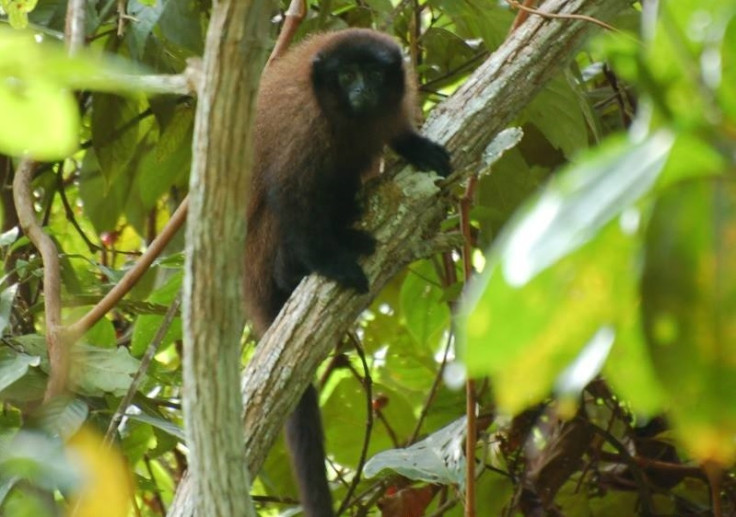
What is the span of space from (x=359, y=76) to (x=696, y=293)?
9.72 ft

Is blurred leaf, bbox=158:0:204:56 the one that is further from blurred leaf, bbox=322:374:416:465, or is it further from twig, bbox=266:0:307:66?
blurred leaf, bbox=322:374:416:465

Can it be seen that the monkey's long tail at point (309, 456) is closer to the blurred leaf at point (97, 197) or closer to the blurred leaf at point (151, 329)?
the blurred leaf at point (151, 329)

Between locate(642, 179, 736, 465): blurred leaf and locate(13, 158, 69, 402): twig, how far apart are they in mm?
1937

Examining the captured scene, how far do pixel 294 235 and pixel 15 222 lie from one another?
0.96 metres

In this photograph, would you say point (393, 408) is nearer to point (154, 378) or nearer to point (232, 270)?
point (154, 378)

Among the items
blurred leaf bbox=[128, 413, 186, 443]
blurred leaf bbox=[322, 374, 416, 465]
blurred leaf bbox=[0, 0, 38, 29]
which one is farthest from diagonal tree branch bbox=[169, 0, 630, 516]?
blurred leaf bbox=[322, 374, 416, 465]

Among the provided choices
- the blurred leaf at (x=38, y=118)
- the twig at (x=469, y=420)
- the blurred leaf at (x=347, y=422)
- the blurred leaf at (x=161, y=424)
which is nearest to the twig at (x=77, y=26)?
the blurred leaf at (x=161, y=424)

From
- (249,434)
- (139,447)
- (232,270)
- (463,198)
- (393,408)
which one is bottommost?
(393,408)

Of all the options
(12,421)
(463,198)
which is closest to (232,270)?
(463,198)

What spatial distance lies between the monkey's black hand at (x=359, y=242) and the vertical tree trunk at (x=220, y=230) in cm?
147

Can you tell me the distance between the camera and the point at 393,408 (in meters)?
3.79

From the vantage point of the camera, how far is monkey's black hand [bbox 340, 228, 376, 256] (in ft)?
8.80

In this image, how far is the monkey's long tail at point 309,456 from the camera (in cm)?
303

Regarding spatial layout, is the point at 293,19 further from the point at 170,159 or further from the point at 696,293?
the point at 696,293
